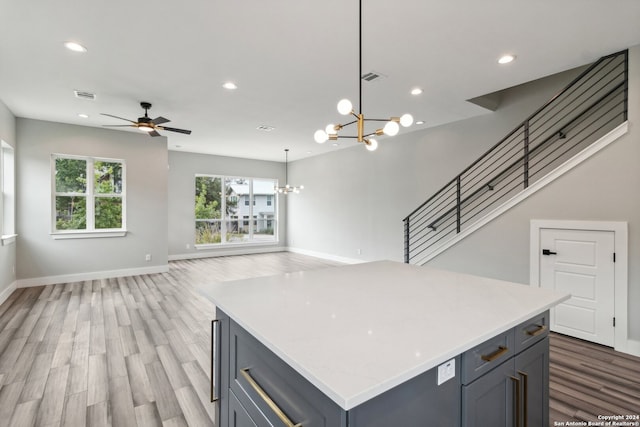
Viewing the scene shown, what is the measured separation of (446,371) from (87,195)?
7001 millimetres

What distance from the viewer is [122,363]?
2.80m

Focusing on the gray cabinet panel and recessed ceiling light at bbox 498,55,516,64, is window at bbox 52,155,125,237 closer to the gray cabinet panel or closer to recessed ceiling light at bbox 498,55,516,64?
recessed ceiling light at bbox 498,55,516,64

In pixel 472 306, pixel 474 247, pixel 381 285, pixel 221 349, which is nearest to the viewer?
pixel 472 306

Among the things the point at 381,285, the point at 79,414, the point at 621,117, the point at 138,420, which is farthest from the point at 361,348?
the point at 621,117

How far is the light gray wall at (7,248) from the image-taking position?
4.54 meters

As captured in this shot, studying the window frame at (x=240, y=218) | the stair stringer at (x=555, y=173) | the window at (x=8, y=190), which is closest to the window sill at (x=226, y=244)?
the window frame at (x=240, y=218)

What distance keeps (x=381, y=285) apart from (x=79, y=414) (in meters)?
2.24

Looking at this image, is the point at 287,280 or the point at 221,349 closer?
the point at 221,349

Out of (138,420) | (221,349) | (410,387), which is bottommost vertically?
(138,420)

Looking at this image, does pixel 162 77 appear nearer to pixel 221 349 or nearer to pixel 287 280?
pixel 287 280

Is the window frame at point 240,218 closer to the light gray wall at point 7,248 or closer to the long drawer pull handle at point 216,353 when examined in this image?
the light gray wall at point 7,248

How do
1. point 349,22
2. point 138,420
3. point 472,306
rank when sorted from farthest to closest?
point 349,22 → point 138,420 → point 472,306

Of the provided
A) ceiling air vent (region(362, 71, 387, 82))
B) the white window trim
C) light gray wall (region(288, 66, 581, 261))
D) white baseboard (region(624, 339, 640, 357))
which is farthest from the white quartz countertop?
the white window trim

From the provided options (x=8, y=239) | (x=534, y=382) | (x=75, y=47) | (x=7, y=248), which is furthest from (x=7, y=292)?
(x=534, y=382)
